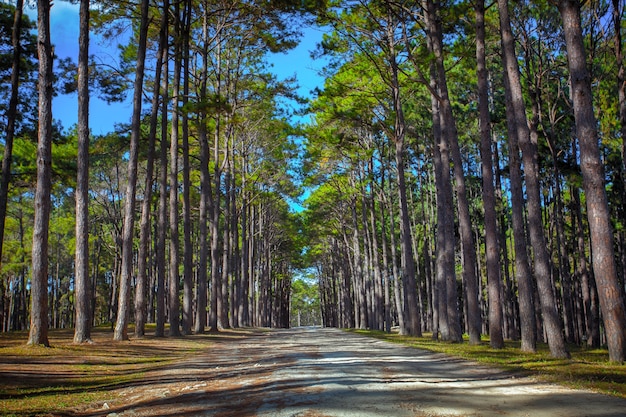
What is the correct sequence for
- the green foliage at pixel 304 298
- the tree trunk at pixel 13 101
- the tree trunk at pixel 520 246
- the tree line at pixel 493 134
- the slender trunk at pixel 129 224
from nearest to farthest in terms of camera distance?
1. the tree line at pixel 493 134
2. the tree trunk at pixel 520 246
3. the slender trunk at pixel 129 224
4. the tree trunk at pixel 13 101
5. the green foliage at pixel 304 298

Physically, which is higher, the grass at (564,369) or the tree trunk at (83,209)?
the tree trunk at (83,209)

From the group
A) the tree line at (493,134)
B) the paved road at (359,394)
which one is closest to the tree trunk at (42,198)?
the paved road at (359,394)

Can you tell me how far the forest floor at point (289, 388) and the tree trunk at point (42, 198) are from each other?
1.25m

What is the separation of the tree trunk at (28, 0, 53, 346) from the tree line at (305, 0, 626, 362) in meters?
10.2

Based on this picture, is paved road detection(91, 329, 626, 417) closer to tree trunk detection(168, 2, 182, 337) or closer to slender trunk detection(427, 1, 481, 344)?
slender trunk detection(427, 1, 481, 344)

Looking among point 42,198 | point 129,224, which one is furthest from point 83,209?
point 129,224

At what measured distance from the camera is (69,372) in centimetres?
946

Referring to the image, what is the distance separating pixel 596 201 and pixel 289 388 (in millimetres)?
6733

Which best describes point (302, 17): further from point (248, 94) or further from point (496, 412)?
point (496, 412)

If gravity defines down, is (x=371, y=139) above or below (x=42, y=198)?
above

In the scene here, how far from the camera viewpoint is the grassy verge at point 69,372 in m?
6.66

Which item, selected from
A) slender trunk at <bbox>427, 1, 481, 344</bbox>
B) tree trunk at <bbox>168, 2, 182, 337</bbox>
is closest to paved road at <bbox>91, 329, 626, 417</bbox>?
slender trunk at <bbox>427, 1, 481, 344</bbox>

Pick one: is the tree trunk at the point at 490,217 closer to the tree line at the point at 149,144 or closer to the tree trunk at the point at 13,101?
the tree line at the point at 149,144

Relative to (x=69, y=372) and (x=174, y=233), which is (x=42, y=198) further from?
(x=174, y=233)
